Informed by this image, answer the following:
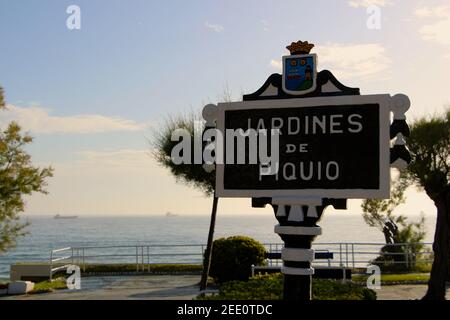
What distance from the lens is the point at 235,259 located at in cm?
1814

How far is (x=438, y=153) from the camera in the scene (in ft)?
66.4

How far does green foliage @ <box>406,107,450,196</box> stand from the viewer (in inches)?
765

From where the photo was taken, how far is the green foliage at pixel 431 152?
1944cm

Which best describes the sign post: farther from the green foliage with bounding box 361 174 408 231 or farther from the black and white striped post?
the green foliage with bounding box 361 174 408 231

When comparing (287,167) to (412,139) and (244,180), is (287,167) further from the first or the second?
(412,139)

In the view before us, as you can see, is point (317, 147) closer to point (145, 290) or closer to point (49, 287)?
point (145, 290)

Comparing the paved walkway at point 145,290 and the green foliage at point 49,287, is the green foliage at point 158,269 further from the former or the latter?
the green foliage at point 49,287

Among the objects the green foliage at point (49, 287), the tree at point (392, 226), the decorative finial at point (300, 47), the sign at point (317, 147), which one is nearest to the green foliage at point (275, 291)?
the sign at point (317, 147)

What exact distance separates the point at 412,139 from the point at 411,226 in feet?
42.5

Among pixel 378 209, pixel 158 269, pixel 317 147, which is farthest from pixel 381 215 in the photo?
pixel 317 147

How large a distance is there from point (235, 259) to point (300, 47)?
38.5 ft
